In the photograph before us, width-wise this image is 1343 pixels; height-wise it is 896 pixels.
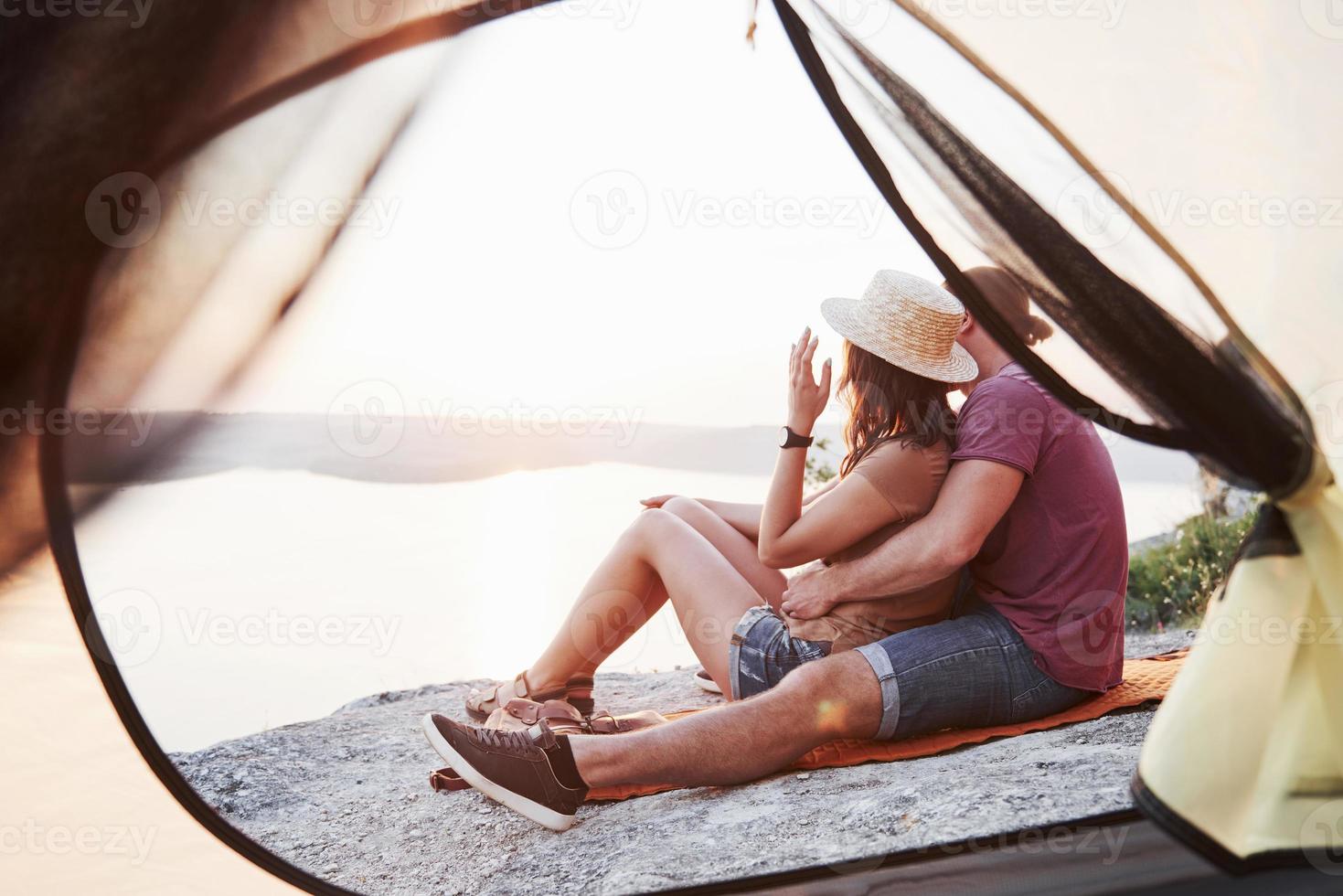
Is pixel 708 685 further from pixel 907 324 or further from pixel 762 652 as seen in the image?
pixel 907 324

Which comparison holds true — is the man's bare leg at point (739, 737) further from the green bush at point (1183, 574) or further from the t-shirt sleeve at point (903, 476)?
the green bush at point (1183, 574)

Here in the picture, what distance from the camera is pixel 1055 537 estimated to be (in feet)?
6.02

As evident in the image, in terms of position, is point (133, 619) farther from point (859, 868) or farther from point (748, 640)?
point (859, 868)

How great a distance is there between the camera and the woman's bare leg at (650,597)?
77.4 inches

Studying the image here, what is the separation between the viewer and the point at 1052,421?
1.81 metres

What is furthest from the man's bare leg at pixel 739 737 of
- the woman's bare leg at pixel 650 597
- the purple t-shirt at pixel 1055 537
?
the purple t-shirt at pixel 1055 537

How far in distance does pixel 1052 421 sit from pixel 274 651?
5.06 ft

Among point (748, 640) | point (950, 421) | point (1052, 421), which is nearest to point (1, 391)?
point (748, 640)

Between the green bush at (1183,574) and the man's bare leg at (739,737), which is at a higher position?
the man's bare leg at (739,737)

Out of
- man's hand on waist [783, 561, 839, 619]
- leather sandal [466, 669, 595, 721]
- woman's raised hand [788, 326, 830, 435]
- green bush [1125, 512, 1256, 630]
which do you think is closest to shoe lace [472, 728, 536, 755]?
leather sandal [466, 669, 595, 721]

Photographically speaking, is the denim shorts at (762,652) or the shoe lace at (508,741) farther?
the denim shorts at (762,652)

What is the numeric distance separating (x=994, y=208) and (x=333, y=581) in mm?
1392

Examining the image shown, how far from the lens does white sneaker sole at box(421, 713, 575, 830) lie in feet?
5.51

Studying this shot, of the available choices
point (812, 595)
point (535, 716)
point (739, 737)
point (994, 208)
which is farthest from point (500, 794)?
point (994, 208)
